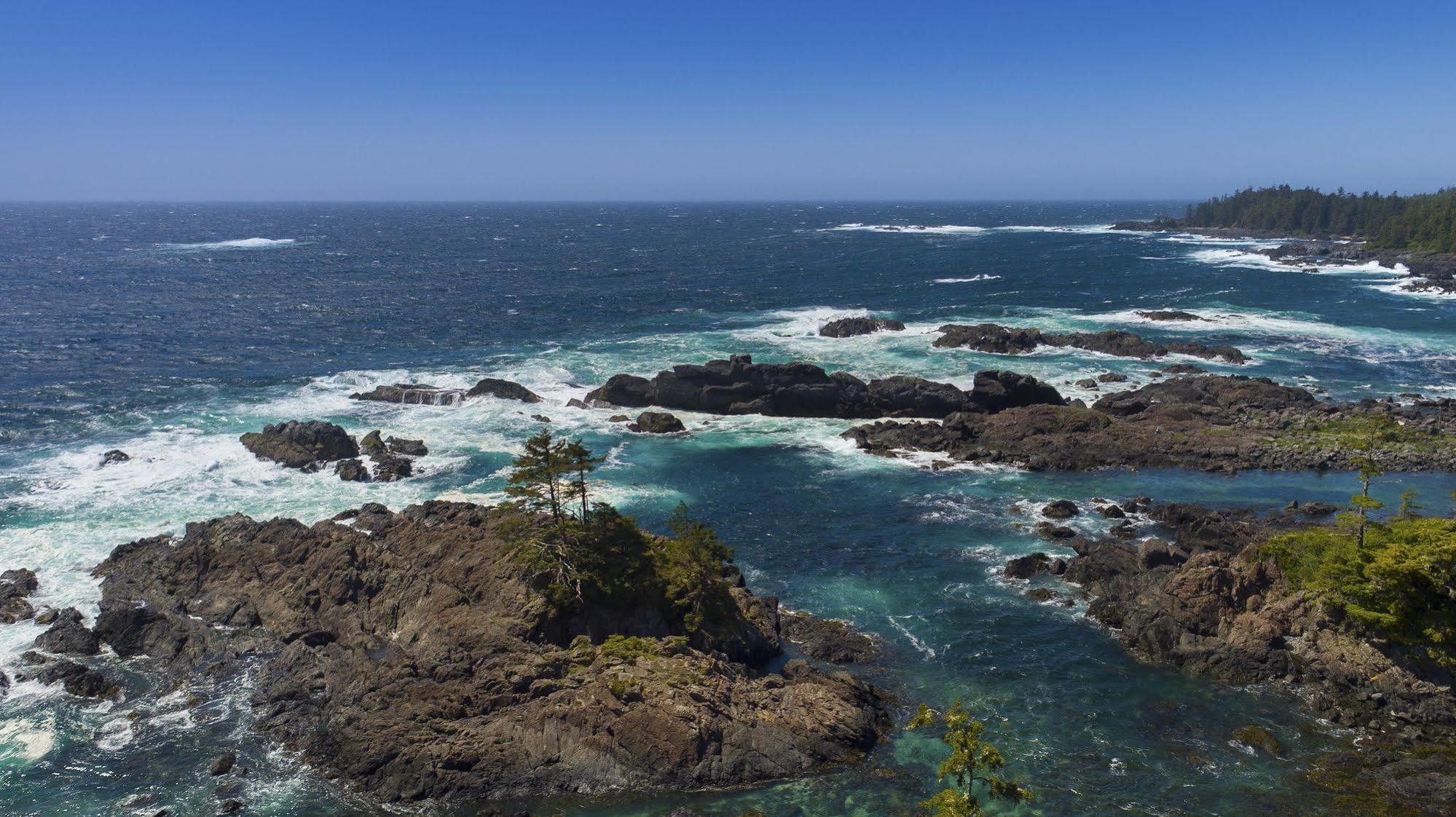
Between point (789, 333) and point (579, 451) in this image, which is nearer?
point (579, 451)

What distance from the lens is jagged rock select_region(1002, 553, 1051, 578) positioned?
46.3 metres

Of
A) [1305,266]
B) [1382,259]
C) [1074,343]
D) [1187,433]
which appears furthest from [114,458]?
[1382,259]

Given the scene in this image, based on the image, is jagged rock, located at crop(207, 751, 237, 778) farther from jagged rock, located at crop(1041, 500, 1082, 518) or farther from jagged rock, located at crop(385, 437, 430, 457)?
jagged rock, located at crop(1041, 500, 1082, 518)

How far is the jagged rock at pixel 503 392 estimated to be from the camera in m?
81.1

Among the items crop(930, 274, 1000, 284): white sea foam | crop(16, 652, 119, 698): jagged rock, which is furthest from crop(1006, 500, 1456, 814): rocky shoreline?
crop(930, 274, 1000, 284): white sea foam

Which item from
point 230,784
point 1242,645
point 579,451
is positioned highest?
point 579,451

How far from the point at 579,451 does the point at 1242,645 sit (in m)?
29.2

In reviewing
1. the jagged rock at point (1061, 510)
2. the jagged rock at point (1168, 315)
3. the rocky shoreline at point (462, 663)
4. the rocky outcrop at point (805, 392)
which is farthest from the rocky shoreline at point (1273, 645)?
the jagged rock at point (1168, 315)

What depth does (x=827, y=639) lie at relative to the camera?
40.0 m

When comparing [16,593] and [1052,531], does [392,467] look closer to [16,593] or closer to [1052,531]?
[16,593]

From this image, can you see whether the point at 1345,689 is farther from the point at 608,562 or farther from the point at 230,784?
the point at 230,784

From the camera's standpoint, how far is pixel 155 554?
46.6 meters

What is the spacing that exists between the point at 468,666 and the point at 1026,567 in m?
28.1

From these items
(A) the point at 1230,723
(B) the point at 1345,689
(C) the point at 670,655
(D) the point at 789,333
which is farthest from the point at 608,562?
(D) the point at 789,333
